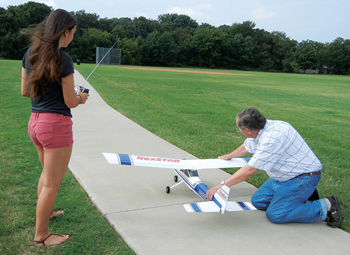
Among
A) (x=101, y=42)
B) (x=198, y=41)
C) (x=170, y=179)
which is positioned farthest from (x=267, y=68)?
(x=170, y=179)

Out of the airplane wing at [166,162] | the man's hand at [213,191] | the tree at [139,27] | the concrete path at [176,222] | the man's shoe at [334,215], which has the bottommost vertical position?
the concrete path at [176,222]

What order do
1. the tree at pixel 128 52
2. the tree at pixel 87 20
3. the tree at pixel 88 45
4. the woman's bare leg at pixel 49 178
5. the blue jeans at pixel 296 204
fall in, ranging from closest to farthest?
the woman's bare leg at pixel 49 178, the blue jeans at pixel 296 204, the tree at pixel 88 45, the tree at pixel 128 52, the tree at pixel 87 20

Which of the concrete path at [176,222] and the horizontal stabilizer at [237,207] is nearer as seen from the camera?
the concrete path at [176,222]

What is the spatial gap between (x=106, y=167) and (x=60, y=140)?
2511 millimetres

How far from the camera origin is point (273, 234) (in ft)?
10.7

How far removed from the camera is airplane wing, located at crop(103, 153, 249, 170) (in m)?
3.69

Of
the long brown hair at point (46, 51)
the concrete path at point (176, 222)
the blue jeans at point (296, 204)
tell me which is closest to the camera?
the long brown hair at point (46, 51)

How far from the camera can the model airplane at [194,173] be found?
3266 millimetres

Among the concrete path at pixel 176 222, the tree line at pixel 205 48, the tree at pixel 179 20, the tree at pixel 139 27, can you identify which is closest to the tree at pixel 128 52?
the tree line at pixel 205 48

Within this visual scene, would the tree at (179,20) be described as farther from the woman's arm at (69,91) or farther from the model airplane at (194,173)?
the woman's arm at (69,91)

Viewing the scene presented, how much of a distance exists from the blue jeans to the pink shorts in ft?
8.08

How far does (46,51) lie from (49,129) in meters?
0.64

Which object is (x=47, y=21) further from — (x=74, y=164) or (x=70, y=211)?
(x=74, y=164)

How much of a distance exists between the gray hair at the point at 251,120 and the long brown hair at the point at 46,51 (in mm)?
1963
